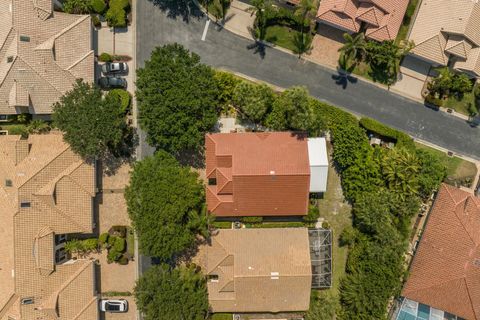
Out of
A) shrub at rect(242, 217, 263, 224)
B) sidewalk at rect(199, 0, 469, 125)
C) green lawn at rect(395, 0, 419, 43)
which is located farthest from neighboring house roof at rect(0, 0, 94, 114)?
green lawn at rect(395, 0, 419, 43)

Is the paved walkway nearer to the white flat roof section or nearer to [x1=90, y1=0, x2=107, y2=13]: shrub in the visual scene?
[x1=90, y1=0, x2=107, y2=13]: shrub

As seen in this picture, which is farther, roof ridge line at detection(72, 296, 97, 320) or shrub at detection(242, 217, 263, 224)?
shrub at detection(242, 217, 263, 224)

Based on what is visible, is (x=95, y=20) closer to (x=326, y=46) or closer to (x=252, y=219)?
(x=326, y=46)

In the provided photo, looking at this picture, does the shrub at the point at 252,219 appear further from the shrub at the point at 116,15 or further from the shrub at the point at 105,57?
the shrub at the point at 116,15

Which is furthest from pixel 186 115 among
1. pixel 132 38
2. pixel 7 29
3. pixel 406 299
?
pixel 406 299

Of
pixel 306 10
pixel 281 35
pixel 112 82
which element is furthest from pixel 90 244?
pixel 306 10

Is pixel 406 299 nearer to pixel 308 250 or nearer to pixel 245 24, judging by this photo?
pixel 308 250

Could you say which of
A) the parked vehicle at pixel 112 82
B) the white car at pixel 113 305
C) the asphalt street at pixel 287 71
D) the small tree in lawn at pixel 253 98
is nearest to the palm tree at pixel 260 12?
the asphalt street at pixel 287 71
